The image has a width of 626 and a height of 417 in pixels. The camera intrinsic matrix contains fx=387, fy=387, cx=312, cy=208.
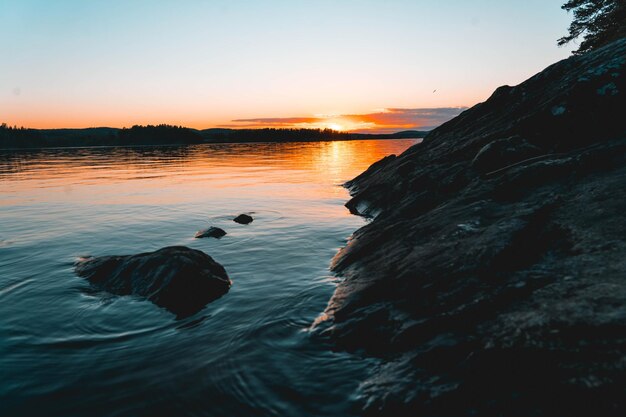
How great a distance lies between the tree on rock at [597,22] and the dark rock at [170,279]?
4078 cm

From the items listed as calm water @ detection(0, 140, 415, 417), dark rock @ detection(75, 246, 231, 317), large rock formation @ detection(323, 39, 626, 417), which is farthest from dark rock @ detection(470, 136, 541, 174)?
dark rock @ detection(75, 246, 231, 317)

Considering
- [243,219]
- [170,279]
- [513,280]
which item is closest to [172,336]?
[170,279]

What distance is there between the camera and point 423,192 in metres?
13.2

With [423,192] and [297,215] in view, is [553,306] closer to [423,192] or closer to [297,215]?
[423,192]

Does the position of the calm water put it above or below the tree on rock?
below

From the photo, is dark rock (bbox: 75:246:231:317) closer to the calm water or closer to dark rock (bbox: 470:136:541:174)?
the calm water

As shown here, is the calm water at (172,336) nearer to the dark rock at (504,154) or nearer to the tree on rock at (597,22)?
the dark rock at (504,154)

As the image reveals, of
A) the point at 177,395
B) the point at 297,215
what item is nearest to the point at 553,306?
the point at 177,395

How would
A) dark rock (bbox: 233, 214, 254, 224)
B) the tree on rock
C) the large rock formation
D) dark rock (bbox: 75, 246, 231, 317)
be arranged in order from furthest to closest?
the tree on rock
dark rock (bbox: 233, 214, 254, 224)
dark rock (bbox: 75, 246, 231, 317)
the large rock formation

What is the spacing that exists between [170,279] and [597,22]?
158ft

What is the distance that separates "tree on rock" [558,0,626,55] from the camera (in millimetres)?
35750

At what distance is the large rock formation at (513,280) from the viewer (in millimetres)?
3891

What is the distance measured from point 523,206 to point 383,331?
392cm

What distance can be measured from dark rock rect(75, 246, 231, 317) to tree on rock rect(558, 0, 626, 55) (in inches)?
1605
